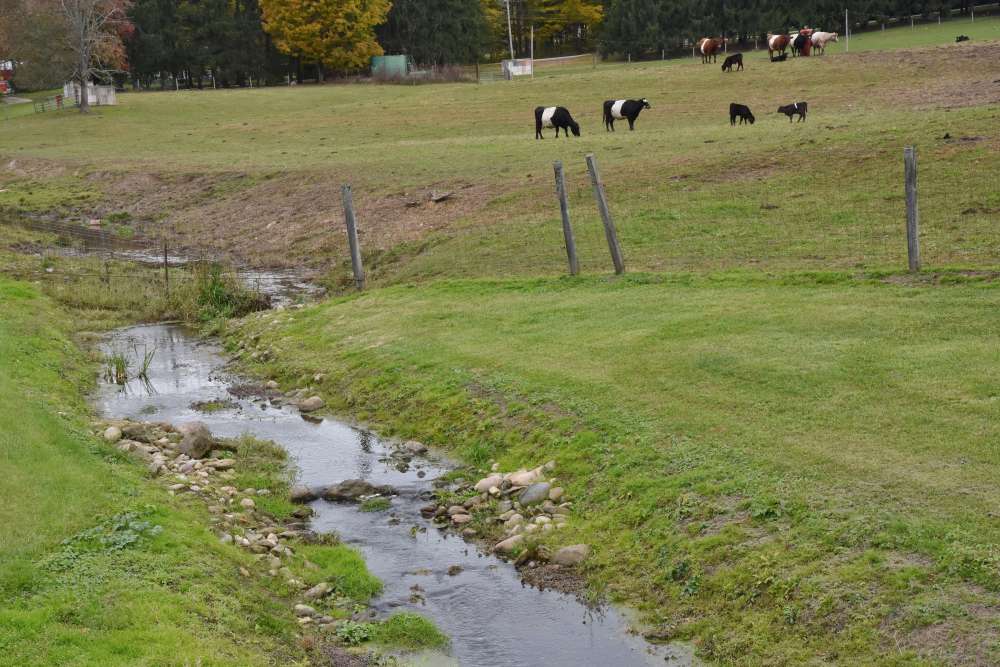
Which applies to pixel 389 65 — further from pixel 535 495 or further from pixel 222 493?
pixel 535 495

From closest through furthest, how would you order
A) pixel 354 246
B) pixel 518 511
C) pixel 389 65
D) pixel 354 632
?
pixel 354 632, pixel 518 511, pixel 354 246, pixel 389 65

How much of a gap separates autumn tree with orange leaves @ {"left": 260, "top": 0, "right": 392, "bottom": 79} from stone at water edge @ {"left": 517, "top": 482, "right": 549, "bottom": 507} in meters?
79.6

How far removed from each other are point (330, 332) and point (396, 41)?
273ft

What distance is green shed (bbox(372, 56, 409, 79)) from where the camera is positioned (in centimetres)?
8832

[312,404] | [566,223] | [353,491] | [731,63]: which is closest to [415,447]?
[353,491]

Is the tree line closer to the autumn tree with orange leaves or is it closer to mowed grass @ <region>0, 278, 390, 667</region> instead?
the autumn tree with orange leaves

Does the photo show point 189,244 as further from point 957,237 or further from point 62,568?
point 62,568

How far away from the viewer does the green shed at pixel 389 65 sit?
290 feet

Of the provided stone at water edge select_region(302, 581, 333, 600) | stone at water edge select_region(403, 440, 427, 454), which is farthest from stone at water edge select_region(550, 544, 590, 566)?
stone at water edge select_region(403, 440, 427, 454)

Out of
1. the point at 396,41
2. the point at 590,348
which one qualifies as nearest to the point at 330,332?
the point at 590,348

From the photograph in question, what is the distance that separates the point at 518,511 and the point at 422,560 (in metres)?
1.19

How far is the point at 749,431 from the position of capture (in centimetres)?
1127

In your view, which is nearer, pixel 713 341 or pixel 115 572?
pixel 115 572

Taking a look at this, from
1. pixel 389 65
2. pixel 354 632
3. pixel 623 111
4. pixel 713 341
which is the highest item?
pixel 389 65
